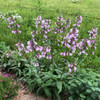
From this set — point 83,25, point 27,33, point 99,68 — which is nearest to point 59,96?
point 99,68

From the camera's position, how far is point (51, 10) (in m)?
6.28

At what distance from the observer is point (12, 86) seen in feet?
8.42

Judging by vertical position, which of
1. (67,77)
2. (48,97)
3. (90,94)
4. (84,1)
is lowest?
(48,97)

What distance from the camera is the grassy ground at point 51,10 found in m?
4.44

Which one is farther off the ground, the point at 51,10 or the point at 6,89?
the point at 51,10

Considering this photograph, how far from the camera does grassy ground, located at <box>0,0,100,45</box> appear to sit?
14.6 feet

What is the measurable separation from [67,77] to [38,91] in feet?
1.84

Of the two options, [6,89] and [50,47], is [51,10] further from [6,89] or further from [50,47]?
[6,89]

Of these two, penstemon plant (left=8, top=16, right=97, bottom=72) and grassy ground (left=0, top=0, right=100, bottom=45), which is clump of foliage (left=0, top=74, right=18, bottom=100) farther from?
grassy ground (left=0, top=0, right=100, bottom=45)

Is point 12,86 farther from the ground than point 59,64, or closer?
closer

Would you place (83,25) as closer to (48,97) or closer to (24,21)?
(24,21)

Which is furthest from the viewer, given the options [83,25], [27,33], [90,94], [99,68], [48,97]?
[83,25]

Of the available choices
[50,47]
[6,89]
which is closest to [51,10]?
[50,47]

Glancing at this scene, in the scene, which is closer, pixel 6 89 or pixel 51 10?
pixel 6 89
